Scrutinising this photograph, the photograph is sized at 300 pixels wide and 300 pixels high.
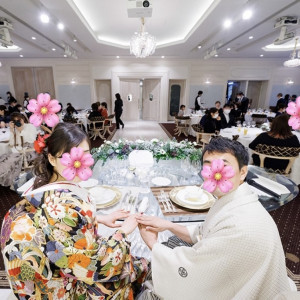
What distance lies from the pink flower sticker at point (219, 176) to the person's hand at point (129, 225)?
0.50 meters

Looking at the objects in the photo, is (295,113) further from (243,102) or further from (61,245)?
(243,102)

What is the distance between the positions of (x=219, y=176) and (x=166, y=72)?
→ 10871mm

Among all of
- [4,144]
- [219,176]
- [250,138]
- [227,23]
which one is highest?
[227,23]

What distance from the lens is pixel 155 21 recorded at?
226 inches

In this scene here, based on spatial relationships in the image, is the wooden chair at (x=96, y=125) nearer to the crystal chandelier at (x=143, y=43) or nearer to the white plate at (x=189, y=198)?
the crystal chandelier at (x=143, y=43)

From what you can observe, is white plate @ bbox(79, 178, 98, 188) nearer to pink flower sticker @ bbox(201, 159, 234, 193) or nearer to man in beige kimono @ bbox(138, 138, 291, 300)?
man in beige kimono @ bbox(138, 138, 291, 300)

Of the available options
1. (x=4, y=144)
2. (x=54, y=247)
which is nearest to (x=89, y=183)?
(x=54, y=247)

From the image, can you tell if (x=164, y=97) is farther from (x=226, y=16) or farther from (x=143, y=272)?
(x=143, y=272)

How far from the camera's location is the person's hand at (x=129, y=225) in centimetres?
113

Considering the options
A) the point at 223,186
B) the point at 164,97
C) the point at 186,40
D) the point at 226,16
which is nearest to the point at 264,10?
the point at 226,16

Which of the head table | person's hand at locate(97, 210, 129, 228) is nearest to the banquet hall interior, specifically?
the head table

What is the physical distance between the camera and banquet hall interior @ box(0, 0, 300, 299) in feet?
6.26

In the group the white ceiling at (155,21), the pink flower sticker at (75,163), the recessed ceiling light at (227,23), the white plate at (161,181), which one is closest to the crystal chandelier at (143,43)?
the white ceiling at (155,21)

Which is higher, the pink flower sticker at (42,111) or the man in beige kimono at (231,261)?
the pink flower sticker at (42,111)
